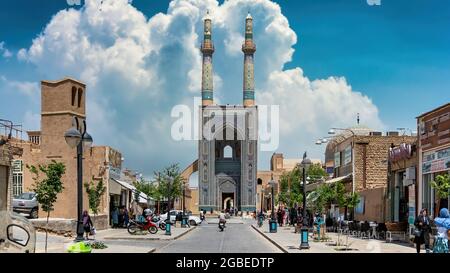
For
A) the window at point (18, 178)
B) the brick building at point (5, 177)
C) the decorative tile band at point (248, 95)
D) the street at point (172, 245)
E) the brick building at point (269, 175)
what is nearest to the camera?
the street at point (172, 245)

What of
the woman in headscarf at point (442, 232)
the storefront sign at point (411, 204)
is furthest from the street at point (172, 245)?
the storefront sign at point (411, 204)

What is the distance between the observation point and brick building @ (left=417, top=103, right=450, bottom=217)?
22609 millimetres

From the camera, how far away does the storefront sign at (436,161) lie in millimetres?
22359

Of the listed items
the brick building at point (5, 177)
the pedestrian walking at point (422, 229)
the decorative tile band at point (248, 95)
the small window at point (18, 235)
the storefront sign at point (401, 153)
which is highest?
the decorative tile band at point (248, 95)

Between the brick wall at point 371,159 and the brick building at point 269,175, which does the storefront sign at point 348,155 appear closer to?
the brick wall at point 371,159

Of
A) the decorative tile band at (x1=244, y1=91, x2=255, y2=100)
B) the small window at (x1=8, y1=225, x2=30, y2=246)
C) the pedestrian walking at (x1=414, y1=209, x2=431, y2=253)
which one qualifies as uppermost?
the decorative tile band at (x1=244, y1=91, x2=255, y2=100)

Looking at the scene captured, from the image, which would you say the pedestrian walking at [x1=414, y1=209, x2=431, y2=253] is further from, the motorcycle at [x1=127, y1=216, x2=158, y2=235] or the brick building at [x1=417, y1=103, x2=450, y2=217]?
the motorcycle at [x1=127, y1=216, x2=158, y2=235]

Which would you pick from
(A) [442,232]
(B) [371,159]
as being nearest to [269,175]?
(B) [371,159]

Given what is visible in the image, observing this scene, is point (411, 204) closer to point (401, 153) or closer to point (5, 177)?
point (401, 153)

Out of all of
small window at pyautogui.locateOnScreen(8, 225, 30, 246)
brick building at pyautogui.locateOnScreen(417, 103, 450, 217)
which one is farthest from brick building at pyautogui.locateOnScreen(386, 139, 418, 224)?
small window at pyautogui.locateOnScreen(8, 225, 30, 246)
